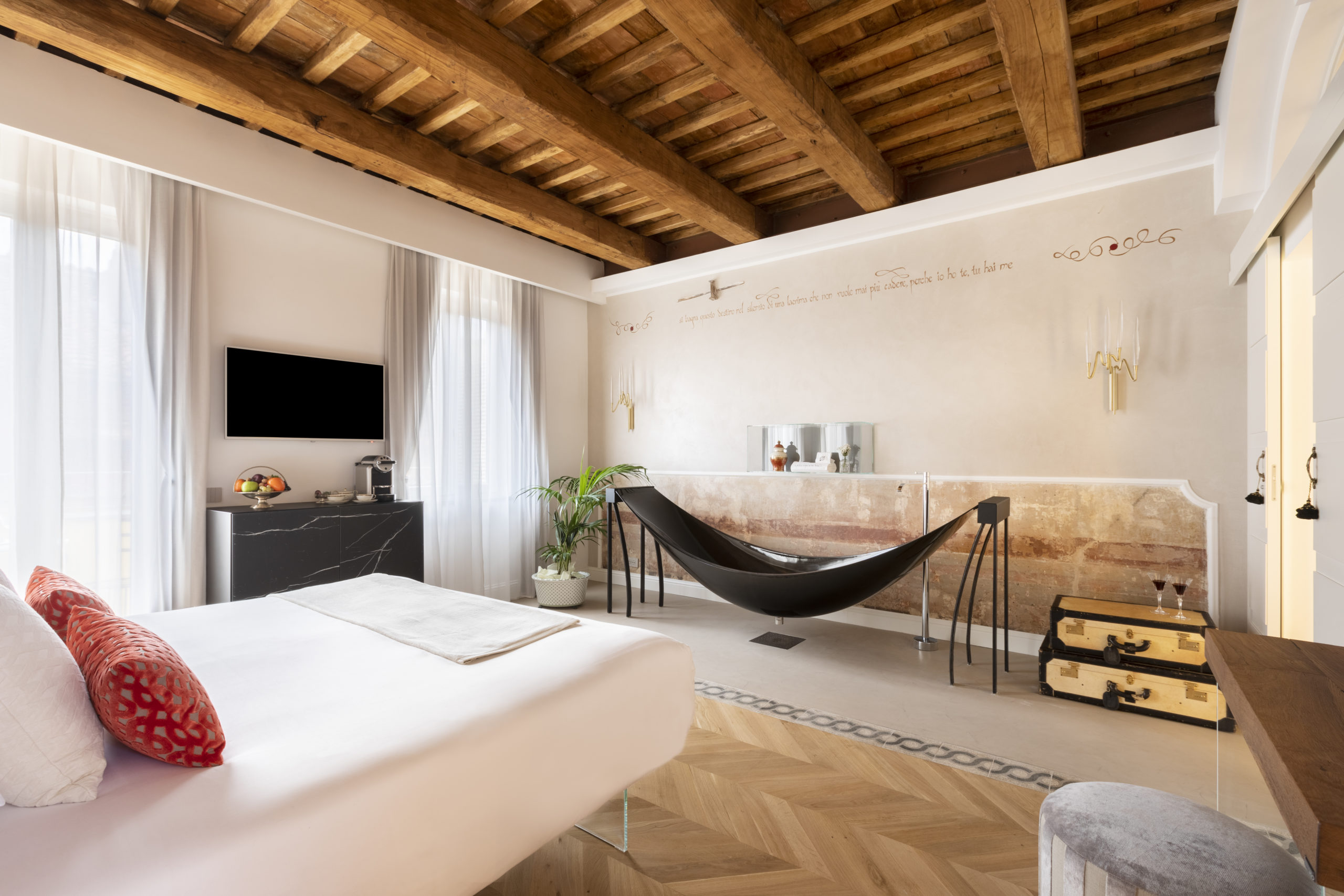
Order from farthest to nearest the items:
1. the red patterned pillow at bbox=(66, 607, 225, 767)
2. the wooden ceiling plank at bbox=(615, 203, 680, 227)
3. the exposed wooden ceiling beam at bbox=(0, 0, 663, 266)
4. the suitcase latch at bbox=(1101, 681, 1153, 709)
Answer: the wooden ceiling plank at bbox=(615, 203, 680, 227) → the suitcase latch at bbox=(1101, 681, 1153, 709) → the exposed wooden ceiling beam at bbox=(0, 0, 663, 266) → the red patterned pillow at bbox=(66, 607, 225, 767)

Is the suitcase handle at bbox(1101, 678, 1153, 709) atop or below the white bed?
below

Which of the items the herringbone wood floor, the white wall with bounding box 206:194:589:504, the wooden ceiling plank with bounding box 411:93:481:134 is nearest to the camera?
the herringbone wood floor

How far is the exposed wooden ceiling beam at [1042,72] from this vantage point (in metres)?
2.21

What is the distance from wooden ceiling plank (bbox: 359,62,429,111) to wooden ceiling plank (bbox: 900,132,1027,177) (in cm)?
271

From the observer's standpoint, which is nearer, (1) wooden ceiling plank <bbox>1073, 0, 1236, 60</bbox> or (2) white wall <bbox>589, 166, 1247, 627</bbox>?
(1) wooden ceiling plank <bbox>1073, 0, 1236, 60</bbox>

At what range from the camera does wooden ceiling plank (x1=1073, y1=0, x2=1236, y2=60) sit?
2467mm

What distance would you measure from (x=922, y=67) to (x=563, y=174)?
211 centimetres

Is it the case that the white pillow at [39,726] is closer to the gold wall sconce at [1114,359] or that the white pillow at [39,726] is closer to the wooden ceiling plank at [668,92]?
the wooden ceiling plank at [668,92]

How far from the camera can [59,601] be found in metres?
1.36


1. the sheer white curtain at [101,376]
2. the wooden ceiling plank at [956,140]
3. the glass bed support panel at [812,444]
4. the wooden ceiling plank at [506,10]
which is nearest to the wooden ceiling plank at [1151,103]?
the wooden ceiling plank at [956,140]

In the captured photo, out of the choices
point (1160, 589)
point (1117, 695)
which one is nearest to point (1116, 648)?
point (1117, 695)

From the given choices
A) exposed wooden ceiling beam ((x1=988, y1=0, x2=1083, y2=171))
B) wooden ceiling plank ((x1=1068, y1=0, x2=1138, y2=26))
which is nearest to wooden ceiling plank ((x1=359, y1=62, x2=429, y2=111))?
exposed wooden ceiling beam ((x1=988, y1=0, x2=1083, y2=171))

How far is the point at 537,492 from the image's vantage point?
4.89 meters

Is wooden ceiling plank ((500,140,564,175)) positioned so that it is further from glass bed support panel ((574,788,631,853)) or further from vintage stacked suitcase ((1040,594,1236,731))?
vintage stacked suitcase ((1040,594,1236,731))
